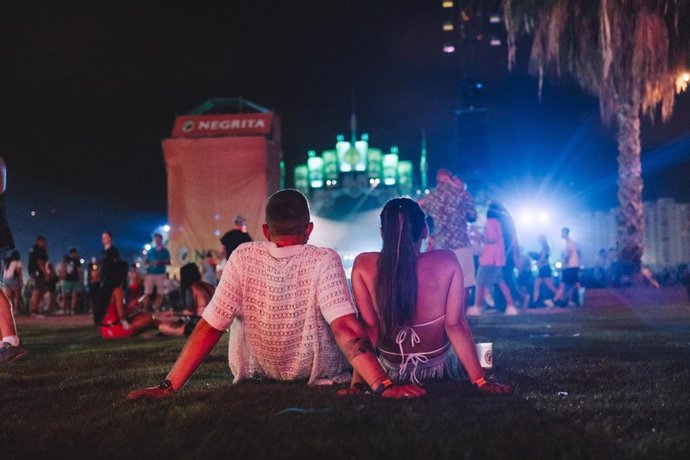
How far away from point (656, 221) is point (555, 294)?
178 feet

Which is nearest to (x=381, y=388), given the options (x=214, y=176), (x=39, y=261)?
(x=39, y=261)

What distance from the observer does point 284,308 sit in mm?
4180

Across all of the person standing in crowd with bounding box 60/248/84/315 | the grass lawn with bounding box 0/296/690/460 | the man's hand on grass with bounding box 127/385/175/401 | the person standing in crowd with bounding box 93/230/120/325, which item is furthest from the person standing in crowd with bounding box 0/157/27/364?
the person standing in crowd with bounding box 60/248/84/315

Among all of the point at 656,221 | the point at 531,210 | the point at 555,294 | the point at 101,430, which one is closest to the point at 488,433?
the point at 101,430

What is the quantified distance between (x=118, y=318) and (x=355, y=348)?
6518mm

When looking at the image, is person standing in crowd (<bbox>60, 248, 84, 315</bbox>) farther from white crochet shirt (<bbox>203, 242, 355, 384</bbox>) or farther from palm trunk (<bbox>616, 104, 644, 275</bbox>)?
white crochet shirt (<bbox>203, 242, 355, 384</bbox>)

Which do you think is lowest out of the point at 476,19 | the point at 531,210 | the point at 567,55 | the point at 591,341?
the point at 591,341

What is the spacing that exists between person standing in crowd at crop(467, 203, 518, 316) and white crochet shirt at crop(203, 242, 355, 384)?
8019 millimetres

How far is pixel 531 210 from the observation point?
1468 inches

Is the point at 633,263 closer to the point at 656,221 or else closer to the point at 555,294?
the point at 555,294

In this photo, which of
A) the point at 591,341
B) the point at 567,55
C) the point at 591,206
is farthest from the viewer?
the point at 591,206

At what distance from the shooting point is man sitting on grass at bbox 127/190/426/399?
3.92 m

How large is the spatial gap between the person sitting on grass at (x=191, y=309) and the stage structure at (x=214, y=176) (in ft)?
91.3

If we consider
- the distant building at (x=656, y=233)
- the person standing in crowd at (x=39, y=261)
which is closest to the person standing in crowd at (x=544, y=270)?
the person standing in crowd at (x=39, y=261)
